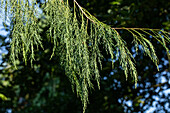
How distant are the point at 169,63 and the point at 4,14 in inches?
71.8

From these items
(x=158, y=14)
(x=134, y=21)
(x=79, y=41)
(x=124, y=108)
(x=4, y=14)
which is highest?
(x=158, y=14)

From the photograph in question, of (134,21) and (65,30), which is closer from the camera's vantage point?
(65,30)

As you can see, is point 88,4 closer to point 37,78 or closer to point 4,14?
point 37,78

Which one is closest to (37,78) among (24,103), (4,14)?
(24,103)

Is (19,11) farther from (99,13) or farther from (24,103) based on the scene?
(24,103)

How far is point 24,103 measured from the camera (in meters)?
2.97

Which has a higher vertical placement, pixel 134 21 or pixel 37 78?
pixel 134 21

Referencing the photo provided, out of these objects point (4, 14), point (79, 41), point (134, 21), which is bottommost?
point (79, 41)

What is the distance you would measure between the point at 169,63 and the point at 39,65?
4.33 feet

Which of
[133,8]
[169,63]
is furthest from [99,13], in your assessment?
[169,63]

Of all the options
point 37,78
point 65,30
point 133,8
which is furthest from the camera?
point 37,78

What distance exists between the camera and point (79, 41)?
0.71 metres

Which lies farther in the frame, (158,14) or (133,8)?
(158,14)

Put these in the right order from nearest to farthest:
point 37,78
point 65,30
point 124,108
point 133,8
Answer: point 65,30 → point 133,8 → point 124,108 → point 37,78
